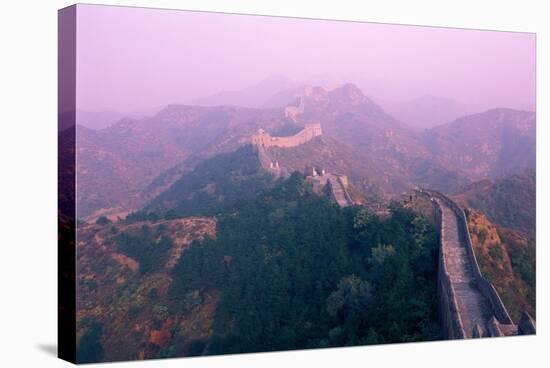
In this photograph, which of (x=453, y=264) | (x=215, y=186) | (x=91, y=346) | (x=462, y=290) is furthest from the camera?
(x=453, y=264)

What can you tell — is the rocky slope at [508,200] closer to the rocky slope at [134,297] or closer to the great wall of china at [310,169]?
the great wall of china at [310,169]

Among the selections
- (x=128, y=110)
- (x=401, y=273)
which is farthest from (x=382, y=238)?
(x=128, y=110)

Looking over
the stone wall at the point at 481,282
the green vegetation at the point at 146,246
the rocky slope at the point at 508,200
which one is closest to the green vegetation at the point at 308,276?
the green vegetation at the point at 146,246

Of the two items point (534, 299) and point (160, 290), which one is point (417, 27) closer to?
point (534, 299)

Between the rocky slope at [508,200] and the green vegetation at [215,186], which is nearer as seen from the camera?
the green vegetation at [215,186]

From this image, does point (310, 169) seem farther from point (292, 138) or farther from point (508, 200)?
point (508, 200)

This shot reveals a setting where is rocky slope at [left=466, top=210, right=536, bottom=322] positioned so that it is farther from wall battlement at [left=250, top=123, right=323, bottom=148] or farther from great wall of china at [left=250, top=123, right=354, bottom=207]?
wall battlement at [left=250, top=123, right=323, bottom=148]

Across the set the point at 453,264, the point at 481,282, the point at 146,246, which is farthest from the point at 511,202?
the point at 146,246
